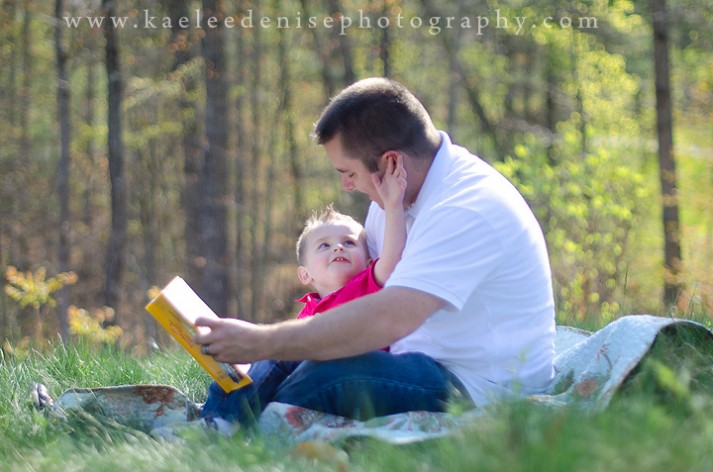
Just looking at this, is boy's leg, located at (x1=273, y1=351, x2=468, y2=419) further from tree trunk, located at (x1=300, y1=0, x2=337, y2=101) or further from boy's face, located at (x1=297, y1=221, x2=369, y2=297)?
tree trunk, located at (x1=300, y1=0, x2=337, y2=101)

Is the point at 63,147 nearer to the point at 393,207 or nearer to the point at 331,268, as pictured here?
the point at 331,268

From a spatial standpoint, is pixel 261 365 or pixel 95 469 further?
pixel 261 365

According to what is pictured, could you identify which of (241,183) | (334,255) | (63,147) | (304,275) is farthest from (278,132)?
(334,255)

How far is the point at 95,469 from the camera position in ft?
8.34

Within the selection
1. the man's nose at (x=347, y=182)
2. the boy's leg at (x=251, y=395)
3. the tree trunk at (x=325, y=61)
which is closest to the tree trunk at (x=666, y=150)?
the tree trunk at (x=325, y=61)

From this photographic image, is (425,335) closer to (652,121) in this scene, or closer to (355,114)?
(355,114)

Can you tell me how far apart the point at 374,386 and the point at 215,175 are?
Result: 28.1ft

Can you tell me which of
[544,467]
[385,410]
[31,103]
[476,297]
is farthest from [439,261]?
[31,103]

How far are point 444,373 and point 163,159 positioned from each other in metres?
13.5

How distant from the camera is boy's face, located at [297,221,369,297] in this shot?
3.88m

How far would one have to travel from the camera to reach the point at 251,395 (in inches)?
131

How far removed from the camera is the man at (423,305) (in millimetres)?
3027

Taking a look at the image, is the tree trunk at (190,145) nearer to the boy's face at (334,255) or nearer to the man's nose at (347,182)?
the boy's face at (334,255)

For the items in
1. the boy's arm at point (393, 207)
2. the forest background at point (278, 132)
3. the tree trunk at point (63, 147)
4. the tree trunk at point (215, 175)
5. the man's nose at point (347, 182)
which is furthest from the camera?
the tree trunk at point (215, 175)
